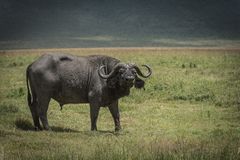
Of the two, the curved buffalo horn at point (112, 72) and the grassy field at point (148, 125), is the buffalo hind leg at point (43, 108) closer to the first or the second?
the grassy field at point (148, 125)

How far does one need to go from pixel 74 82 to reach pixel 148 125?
268cm

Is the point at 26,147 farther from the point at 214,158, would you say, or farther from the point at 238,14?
the point at 238,14

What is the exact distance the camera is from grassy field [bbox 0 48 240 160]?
42.7 feet

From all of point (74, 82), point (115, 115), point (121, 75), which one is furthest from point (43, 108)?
point (121, 75)

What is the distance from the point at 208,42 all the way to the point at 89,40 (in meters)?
22.0

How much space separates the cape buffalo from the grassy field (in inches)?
28.0

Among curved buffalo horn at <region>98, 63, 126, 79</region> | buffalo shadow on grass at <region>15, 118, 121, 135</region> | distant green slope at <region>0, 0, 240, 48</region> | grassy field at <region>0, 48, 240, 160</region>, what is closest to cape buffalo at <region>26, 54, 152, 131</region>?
curved buffalo horn at <region>98, 63, 126, 79</region>

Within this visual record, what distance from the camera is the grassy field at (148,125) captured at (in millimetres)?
13008

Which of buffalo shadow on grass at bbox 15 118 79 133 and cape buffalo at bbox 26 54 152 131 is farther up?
cape buffalo at bbox 26 54 152 131

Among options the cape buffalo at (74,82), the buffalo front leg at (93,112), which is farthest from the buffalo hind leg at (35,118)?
the buffalo front leg at (93,112)

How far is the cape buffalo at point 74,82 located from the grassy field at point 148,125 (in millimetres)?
712

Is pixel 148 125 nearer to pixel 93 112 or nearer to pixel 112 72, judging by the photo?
pixel 93 112

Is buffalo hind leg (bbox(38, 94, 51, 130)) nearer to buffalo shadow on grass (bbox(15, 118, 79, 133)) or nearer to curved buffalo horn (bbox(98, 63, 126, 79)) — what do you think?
buffalo shadow on grass (bbox(15, 118, 79, 133))

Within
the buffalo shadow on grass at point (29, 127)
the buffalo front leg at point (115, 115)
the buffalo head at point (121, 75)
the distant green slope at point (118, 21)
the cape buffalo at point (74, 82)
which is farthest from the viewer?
the distant green slope at point (118, 21)
